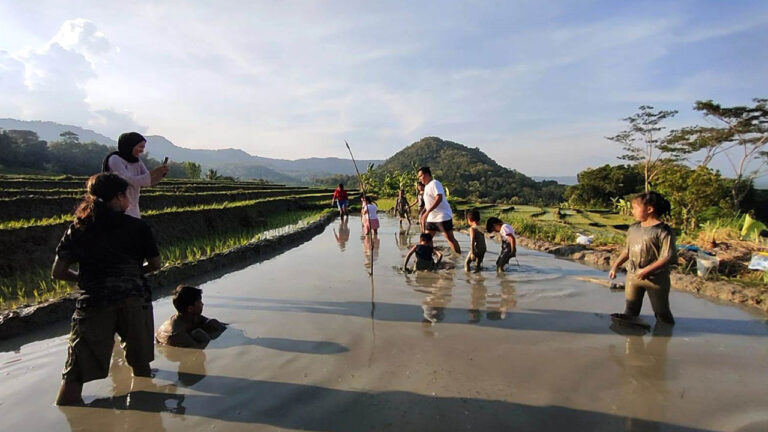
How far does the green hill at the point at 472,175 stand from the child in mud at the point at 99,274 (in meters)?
26.2

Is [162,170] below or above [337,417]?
above

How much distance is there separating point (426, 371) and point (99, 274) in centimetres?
249

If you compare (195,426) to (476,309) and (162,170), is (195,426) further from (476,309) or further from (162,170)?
(476,309)

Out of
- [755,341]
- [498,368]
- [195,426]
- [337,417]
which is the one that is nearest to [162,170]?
[195,426]

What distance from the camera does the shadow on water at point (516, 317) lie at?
4.29m

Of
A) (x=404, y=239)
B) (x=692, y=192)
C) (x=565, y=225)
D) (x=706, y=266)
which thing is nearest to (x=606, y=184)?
(x=692, y=192)

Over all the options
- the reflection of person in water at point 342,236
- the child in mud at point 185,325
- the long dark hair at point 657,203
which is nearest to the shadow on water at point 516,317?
the child in mud at point 185,325

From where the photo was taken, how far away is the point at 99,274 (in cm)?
275

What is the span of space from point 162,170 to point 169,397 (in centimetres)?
201

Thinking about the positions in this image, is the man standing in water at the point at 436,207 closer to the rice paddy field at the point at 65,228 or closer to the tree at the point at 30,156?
the rice paddy field at the point at 65,228

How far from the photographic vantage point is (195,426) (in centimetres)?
259

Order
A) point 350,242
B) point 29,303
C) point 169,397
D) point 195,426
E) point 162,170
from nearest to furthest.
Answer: point 195,426, point 169,397, point 162,170, point 29,303, point 350,242

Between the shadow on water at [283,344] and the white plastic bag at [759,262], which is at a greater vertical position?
the white plastic bag at [759,262]

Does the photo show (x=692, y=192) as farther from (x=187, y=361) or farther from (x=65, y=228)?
(x=65, y=228)
